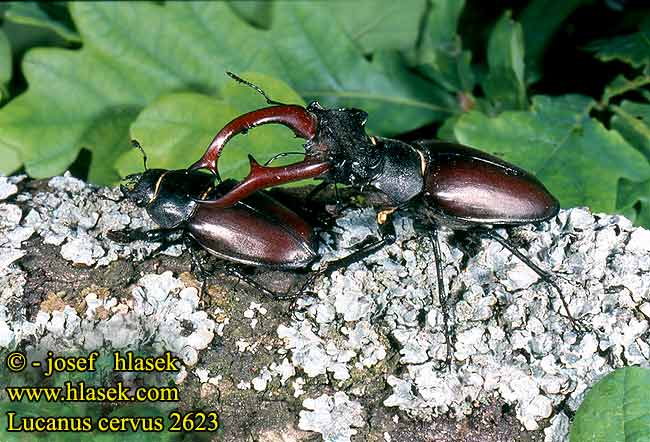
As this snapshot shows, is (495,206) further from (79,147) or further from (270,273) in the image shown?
(79,147)

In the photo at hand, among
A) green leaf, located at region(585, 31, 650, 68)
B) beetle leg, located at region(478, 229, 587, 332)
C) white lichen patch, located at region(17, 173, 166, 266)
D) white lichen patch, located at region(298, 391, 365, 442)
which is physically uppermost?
green leaf, located at region(585, 31, 650, 68)

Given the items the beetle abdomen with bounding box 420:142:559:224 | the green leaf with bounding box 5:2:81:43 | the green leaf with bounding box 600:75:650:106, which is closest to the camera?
the beetle abdomen with bounding box 420:142:559:224

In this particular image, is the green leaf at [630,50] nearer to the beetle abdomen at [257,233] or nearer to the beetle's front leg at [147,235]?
the beetle abdomen at [257,233]

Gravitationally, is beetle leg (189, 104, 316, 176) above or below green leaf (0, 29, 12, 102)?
above

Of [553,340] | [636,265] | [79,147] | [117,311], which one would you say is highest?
[636,265]

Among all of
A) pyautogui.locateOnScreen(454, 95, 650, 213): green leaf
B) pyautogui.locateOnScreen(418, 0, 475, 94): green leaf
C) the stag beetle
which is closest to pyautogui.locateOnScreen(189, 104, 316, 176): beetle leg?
the stag beetle

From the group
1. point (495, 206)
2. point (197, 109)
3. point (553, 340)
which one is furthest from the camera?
point (197, 109)

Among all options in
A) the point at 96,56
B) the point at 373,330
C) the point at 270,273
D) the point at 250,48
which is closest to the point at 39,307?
the point at 270,273

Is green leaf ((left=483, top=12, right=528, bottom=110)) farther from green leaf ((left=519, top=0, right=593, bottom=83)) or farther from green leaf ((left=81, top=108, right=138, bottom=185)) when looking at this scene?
green leaf ((left=81, top=108, right=138, bottom=185))
